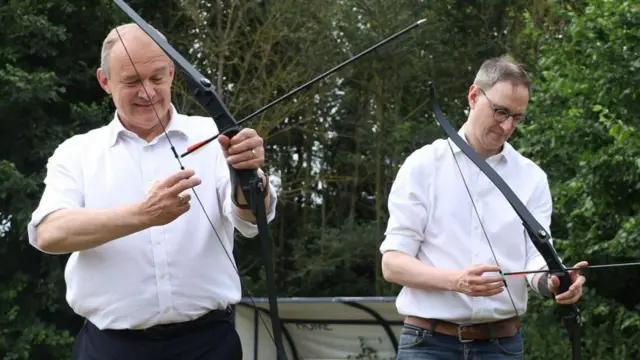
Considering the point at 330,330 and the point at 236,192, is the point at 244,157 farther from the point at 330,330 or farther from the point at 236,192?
the point at 330,330

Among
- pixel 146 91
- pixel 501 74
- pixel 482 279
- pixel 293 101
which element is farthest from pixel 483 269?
pixel 293 101

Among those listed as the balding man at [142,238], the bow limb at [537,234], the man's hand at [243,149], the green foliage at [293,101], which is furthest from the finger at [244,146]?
the green foliage at [293,101]

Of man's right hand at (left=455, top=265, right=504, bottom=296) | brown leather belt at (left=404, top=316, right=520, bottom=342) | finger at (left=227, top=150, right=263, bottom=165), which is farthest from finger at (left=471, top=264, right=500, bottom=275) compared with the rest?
finger at (left=227, top=150, right=263, bottom=165)

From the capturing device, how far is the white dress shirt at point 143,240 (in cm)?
326

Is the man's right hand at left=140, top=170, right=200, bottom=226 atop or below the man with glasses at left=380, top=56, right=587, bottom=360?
atop

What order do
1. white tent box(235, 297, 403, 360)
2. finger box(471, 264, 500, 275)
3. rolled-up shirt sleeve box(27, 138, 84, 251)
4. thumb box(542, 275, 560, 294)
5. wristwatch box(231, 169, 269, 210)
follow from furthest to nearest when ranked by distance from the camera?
1. white tent box(235, 297, 403, 360)
2. thumb box(542, 275, 560, 294)
3. finger box(471, 264, 500, 275)
4. rolled-up shirt sleeve box(27, 138, 84, 251)
5. wristwatch box(231, 169, 269, 210)

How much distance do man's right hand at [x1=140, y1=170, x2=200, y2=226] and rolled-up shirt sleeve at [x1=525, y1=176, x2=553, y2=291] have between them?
1.26 meters

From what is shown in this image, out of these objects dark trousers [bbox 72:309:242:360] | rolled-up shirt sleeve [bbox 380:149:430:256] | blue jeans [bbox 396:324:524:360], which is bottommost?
blue jeans [bbox 396:324:524:360]

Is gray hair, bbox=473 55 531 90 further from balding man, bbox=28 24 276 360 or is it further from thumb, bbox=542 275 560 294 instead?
balding man, bbox=28 24 276 360

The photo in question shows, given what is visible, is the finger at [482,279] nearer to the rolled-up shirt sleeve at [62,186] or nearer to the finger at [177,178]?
the finger at [177,178]

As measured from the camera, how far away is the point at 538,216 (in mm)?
3799

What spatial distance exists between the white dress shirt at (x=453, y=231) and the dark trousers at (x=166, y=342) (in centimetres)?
65

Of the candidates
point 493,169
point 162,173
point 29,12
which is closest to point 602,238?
point 493,169

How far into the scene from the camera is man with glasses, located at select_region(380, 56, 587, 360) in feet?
11.9
